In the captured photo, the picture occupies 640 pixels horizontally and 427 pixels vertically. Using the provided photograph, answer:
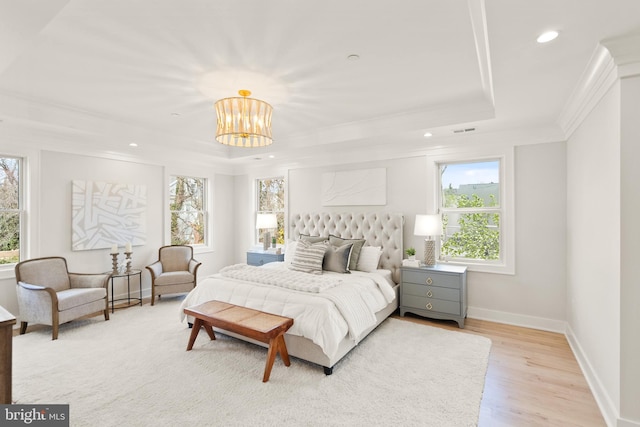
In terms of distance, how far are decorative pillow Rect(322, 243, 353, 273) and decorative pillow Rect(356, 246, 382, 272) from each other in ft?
0.87

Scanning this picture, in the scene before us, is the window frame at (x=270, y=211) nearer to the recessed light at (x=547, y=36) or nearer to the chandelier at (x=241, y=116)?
the chandelier at (x=241, y=116)

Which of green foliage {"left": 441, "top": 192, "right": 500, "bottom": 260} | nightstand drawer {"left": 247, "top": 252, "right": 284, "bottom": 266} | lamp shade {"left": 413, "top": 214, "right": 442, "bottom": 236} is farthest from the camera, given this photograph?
nightstand drawer {"left": 247, "top": 252, "right": 284, "bottom": 266}

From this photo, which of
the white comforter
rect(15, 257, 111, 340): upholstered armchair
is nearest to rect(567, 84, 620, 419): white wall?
the white comforter

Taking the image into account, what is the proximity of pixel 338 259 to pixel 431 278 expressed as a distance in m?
1.19

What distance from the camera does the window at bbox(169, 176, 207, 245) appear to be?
5.62 m

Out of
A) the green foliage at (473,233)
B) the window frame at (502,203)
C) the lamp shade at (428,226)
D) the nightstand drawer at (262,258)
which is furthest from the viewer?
the nightstand drawer at (262,258)

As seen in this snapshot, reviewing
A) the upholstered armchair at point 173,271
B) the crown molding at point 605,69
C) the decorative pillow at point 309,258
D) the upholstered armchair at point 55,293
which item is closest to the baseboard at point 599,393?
the crown molding at point 605,69

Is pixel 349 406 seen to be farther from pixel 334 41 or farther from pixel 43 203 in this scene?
pixel 43 203

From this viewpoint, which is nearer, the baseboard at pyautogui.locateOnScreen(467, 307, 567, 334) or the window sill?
the baseboard at pyautogui.locateOnScreen(467, 307, 567, 334)

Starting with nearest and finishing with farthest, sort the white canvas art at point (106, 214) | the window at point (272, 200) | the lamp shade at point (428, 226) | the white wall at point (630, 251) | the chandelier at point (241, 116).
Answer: the white wall at point (630, 251), the chandelier at point (241, 116), the lamp shade at point (428, 226), the white canvas art at point (106, 214), the window at point (272, 200)

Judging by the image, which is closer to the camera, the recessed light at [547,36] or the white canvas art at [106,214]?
the recessed light at [547,36]

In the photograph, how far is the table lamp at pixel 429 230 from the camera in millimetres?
3932

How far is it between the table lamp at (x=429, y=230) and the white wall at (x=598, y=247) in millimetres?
1365

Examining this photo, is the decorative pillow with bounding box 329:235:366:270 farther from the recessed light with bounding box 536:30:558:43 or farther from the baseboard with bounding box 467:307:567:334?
the recessed light with bounding box 536:30:558:43
